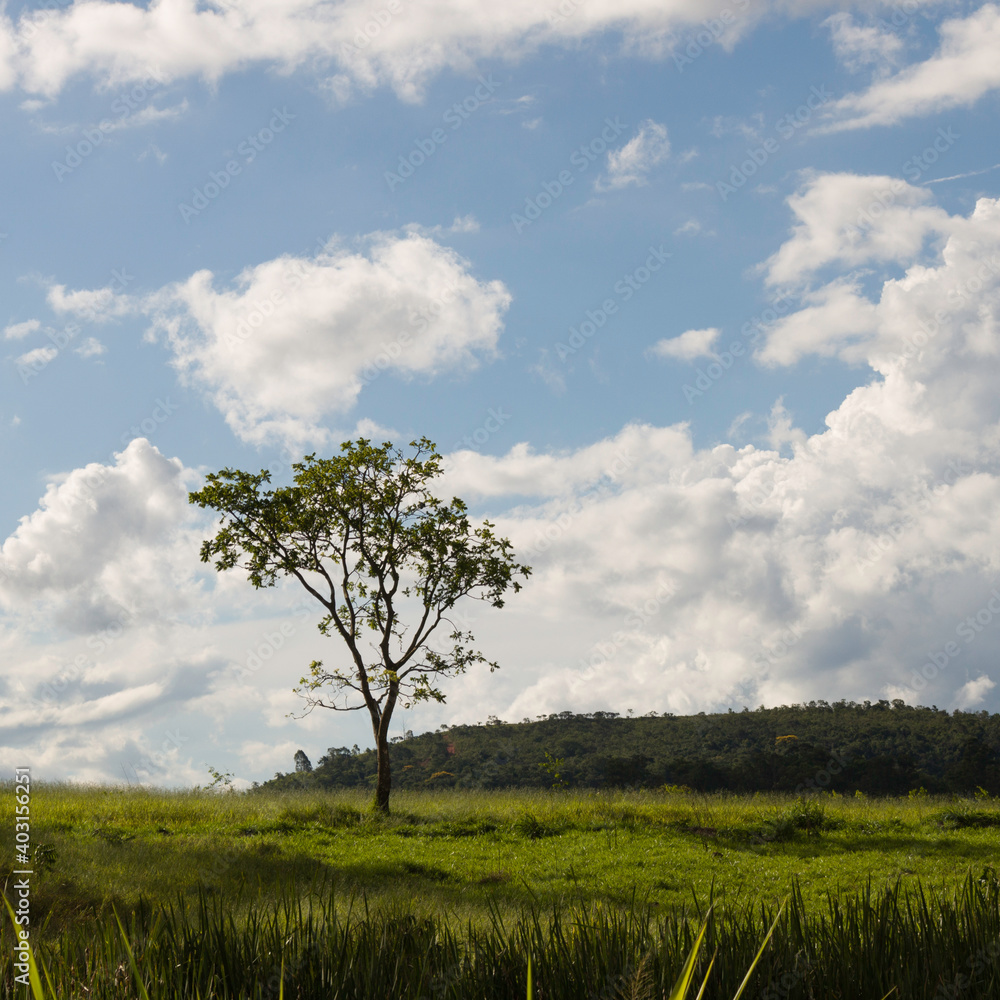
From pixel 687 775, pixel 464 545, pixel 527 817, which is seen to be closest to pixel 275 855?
pixel 527 817

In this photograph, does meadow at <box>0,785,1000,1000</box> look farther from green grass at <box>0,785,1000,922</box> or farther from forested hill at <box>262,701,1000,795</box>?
forested hill at <box>262,701,1000,795</box>

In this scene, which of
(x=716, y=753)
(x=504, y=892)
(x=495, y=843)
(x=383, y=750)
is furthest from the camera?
(x=716, y=753)

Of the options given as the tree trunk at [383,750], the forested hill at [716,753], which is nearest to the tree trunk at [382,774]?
the tree trunk at [383,750]

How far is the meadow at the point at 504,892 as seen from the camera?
3.14 m

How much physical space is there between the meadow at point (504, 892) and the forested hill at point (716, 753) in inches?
437

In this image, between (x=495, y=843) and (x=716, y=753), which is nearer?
(x=495, y=843)

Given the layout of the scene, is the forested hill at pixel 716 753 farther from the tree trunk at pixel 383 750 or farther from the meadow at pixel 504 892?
the meadow at pixel 504 892

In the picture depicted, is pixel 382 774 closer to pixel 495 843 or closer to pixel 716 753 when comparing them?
pixel 495 843

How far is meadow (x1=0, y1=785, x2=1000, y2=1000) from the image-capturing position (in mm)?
3139

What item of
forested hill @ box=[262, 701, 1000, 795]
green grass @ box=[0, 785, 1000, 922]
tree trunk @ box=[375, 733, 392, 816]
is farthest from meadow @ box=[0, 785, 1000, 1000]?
forested hill @ box=[262, 701, 1000, 795]

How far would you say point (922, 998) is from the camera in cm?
304

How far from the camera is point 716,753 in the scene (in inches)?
1815

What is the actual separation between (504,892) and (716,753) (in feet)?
118

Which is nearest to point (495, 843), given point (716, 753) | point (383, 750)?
point (383, 750)
